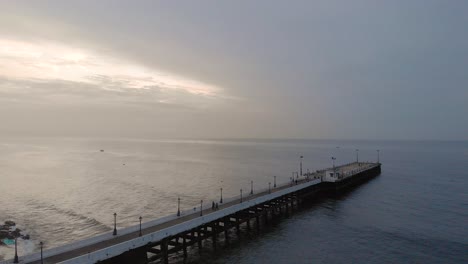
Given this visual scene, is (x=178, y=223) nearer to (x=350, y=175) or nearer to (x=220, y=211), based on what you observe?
(x=220, y=211)

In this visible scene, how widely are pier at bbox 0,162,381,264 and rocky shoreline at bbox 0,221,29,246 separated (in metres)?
19.4

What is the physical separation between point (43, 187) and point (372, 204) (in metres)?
81.9

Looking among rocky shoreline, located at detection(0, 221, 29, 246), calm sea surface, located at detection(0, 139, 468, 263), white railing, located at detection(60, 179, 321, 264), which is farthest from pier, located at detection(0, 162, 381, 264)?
rocky shoreline, located at detection(0, 221, 29, 246)

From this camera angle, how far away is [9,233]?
47.0 meters

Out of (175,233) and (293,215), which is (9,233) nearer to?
(175,233)

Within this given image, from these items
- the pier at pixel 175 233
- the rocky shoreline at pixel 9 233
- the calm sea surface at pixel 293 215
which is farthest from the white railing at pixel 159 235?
the rocky shoreline at pixel 9 233

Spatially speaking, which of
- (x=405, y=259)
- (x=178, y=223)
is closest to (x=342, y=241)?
(x=405, y=259)

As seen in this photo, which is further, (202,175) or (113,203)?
(202,175)

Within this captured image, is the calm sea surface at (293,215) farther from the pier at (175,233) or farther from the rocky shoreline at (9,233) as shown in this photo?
the pier at (175,233)

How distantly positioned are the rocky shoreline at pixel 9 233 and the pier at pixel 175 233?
765 inches

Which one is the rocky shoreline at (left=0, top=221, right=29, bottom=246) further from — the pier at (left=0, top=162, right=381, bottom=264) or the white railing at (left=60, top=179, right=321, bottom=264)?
the white railing at (left=60, top=179, right=321, bottom=264)

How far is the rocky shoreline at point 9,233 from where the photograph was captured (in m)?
43.8

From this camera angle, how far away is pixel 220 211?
44312mm

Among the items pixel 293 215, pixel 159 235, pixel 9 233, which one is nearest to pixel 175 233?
pixel 159 235
